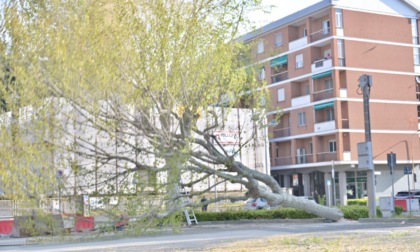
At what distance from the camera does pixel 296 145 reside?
59812 millimetres

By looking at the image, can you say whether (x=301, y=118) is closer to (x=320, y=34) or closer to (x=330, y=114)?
(x=330, y=114)

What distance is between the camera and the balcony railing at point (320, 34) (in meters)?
56.1

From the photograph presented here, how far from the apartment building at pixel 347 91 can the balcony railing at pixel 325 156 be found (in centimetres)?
9

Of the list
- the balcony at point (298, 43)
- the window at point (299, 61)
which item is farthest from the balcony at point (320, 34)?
the window at point (299, 61)

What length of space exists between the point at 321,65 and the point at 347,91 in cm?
364

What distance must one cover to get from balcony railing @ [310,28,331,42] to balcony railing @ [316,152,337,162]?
1076 cm

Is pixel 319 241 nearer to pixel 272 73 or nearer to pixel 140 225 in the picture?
pixel 140 225

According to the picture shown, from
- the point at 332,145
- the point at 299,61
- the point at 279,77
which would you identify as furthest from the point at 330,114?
the point at 279,77

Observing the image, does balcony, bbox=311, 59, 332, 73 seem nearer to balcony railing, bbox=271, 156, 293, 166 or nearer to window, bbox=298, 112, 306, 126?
window, bbox=298, 112, 306, 126

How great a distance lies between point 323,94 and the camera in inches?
2219

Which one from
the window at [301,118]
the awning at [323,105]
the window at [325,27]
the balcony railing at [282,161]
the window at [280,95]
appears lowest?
the balcony railing at [282,161]

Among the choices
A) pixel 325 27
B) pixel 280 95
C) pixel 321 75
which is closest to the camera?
pixel 321 75

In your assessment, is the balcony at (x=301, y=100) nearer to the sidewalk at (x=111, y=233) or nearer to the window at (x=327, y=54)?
the window at (x=327, y=54)

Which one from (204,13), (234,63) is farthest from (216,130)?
(204,13)
